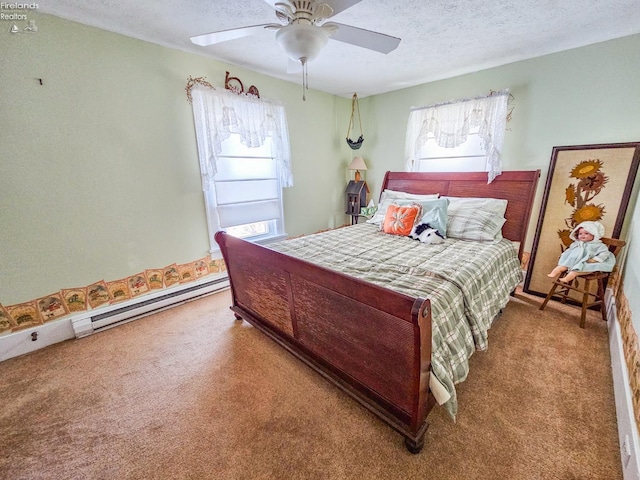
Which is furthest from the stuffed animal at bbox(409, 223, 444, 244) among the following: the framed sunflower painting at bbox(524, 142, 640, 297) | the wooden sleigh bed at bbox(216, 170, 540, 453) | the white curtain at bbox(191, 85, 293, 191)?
the white curtain at bbox(191, 85, 293, 191)

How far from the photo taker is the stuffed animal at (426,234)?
2379 mm

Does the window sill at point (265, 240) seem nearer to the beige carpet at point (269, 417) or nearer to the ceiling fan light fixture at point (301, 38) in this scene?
the beige carpet at point (269, 417)

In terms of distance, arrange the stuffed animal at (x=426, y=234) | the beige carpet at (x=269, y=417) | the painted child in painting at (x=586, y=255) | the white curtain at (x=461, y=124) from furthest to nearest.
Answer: the white curtain at (x=461, y=124), the stuffed animal at (x=426, y=234), the painted child in painting at (x=586, y=255), the beige carpet at (x=269, y=417)

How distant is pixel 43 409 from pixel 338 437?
1.71 meters

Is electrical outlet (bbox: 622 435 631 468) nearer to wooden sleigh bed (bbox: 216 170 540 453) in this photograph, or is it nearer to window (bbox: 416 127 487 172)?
wooden sleigh bed (bbox: 216 170 540 453)

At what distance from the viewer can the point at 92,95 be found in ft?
6.63

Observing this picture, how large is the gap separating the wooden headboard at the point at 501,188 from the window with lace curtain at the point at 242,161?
5.56 feet

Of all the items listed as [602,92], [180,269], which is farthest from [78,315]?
[602,92]

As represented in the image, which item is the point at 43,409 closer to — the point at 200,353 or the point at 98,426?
the point at 98,426

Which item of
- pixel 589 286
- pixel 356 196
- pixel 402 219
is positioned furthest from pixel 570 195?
pixel 356 196

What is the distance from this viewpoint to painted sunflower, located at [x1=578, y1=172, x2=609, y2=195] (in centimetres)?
227

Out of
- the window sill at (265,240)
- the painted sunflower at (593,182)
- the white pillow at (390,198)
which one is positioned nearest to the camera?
the painted sunflower at (593,182)

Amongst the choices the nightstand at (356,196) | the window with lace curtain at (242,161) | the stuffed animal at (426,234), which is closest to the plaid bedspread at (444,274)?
the stuffed animal at (426,234)

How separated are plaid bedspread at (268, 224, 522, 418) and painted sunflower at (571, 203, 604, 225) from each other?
590mm
